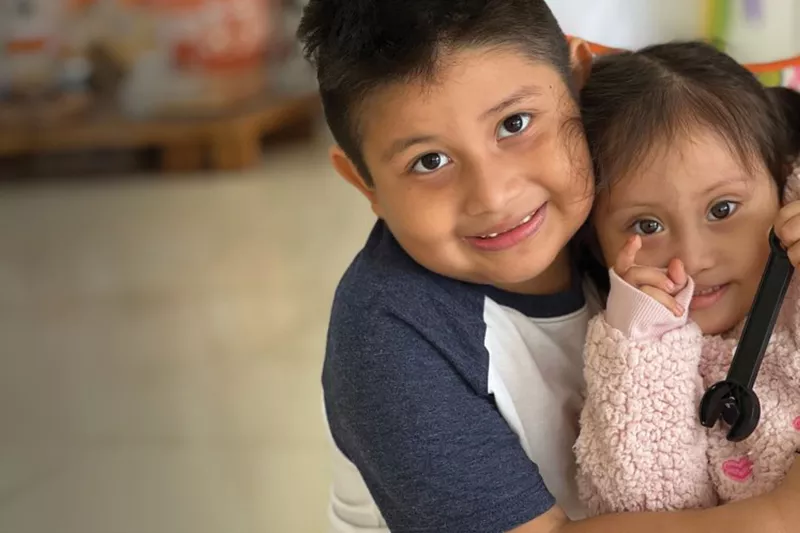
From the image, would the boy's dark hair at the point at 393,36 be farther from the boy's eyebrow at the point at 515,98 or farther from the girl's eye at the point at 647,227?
the girl's eye at the point at 647,227

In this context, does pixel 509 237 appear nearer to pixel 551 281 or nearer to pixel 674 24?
pixel 551 281

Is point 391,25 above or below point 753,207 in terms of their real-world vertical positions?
above

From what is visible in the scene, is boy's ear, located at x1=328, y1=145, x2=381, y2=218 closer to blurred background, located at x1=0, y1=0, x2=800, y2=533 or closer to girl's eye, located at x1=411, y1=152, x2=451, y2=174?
girl's eye, located at x1=411, y1=152, x2=451, y2=174

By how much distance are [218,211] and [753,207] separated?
189cm

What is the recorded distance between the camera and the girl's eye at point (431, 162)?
714 mm

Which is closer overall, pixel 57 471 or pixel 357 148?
pixel 357 148

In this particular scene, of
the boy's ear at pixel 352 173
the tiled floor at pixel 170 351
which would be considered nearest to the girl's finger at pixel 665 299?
the boy's ear at pixel 352 173

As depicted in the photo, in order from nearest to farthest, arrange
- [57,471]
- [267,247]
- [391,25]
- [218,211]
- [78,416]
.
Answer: [391,25]
[57,471]
[78,416]
[267,247]
[218,211]

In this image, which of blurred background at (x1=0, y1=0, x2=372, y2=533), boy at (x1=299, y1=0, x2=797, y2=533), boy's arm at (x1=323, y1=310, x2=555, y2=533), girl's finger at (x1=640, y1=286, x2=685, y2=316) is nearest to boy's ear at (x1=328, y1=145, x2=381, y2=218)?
boy at (x1=299, y1=0, x2=797, y2=533)

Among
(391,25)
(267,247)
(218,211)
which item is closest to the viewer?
(391,25)

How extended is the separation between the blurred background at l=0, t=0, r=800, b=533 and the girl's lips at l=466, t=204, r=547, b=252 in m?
0.26

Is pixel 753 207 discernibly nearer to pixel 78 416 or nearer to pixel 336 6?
pixel 336 6

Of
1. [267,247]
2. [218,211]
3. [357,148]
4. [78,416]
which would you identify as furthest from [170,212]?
[357,148]

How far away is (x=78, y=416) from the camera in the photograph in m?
1.65
